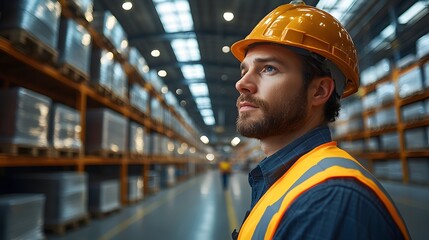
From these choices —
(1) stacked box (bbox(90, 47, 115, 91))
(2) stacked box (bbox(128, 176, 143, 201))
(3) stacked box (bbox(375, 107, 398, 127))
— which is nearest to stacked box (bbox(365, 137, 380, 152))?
(3) stacked box (bbox(375, 107, 398, 127))

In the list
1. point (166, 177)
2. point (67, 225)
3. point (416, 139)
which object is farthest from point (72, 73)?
point (416, 139)

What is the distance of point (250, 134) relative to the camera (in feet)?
4.11

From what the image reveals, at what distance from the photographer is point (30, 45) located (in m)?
3.62

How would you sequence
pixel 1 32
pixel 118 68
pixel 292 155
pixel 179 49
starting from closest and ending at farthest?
pixel 292 155 → pixel 1 32 → pixel 118 68 → pixel 179 49

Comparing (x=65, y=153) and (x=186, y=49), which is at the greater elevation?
(x=186, y=49)

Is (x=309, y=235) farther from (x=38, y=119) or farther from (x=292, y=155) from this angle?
(x=38, y=119)

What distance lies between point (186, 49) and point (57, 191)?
34.1 ft

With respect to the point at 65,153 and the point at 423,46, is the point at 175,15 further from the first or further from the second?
the point at 423,46

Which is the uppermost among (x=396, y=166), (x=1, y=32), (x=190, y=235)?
(x=1, y=32)

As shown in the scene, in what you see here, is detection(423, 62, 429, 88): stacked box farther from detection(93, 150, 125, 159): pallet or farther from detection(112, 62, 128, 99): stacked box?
detection(93, 150, 125, 159): pallet

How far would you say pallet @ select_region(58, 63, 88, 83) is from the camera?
4.32m

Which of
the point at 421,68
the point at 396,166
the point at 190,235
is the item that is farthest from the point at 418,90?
the point at 190,235

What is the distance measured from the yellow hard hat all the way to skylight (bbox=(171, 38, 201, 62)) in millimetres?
11421

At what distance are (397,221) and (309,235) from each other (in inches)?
10.0
